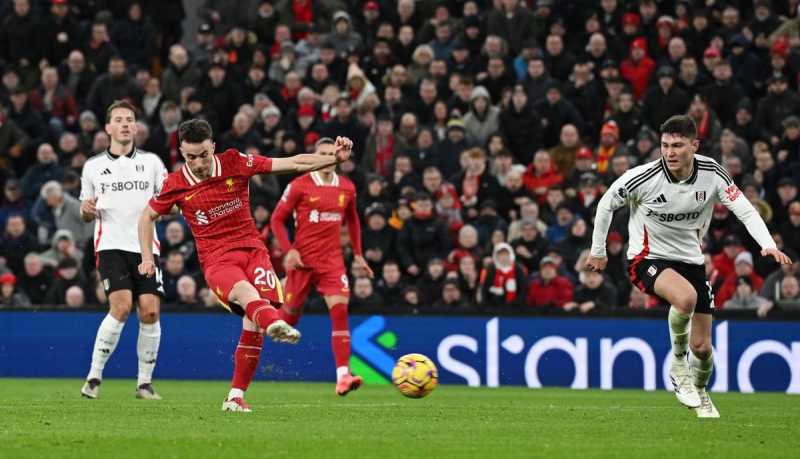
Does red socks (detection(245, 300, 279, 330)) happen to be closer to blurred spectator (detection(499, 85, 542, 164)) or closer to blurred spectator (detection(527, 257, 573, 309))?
blurred spectator (detection(527, 257, 573, 309))

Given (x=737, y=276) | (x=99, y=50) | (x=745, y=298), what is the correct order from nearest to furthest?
(x=745, y=298), (x=737, y=276), (x=99, y=50)

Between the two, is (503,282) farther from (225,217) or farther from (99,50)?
(99,50)

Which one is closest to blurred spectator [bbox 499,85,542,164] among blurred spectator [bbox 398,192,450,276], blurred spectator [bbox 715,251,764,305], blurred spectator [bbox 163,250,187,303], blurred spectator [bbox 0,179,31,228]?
blurred spectator [bbox 398,192,450,276]

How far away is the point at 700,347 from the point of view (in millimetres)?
12062

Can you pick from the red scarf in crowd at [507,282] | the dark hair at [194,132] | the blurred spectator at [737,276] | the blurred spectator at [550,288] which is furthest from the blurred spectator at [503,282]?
the dark hair at [194,132]

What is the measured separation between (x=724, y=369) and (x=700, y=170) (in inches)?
276

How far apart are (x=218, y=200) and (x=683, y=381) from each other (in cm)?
411

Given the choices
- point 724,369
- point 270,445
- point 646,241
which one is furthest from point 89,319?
point 270,445

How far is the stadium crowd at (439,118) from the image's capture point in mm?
20438

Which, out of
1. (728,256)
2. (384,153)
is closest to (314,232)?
(728,256)

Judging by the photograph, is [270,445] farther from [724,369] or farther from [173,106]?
[173,106]

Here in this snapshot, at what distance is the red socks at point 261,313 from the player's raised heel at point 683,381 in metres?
3.42

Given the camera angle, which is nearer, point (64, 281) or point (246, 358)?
point (246, 358)

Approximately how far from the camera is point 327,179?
52.5 feet
